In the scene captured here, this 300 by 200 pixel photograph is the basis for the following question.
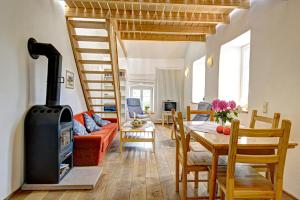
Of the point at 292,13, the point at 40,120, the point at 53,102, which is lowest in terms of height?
the point at 40,120

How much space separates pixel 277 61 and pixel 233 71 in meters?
1.63

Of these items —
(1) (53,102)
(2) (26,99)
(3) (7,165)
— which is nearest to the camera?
(3) (7,165)

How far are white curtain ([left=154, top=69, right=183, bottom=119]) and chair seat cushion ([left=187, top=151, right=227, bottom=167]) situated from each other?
5579 mm

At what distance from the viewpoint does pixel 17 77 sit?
2.26m

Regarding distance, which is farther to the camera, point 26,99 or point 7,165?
point 26,99

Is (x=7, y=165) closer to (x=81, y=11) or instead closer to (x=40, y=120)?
(x=40, y=120)

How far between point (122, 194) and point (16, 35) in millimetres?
2088

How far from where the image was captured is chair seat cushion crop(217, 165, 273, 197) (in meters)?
1.42

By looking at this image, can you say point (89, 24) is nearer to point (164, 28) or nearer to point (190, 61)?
point (164, 28)

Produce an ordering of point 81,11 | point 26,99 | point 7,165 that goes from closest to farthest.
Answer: point 7,165 → point 26,99 → point 81,11

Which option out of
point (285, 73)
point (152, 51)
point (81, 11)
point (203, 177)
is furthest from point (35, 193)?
point (152, 51)

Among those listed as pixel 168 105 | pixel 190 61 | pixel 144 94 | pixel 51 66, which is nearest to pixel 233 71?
pixel 190 61

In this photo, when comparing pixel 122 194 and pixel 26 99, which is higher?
pixel 26 99

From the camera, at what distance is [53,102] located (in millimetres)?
2645
